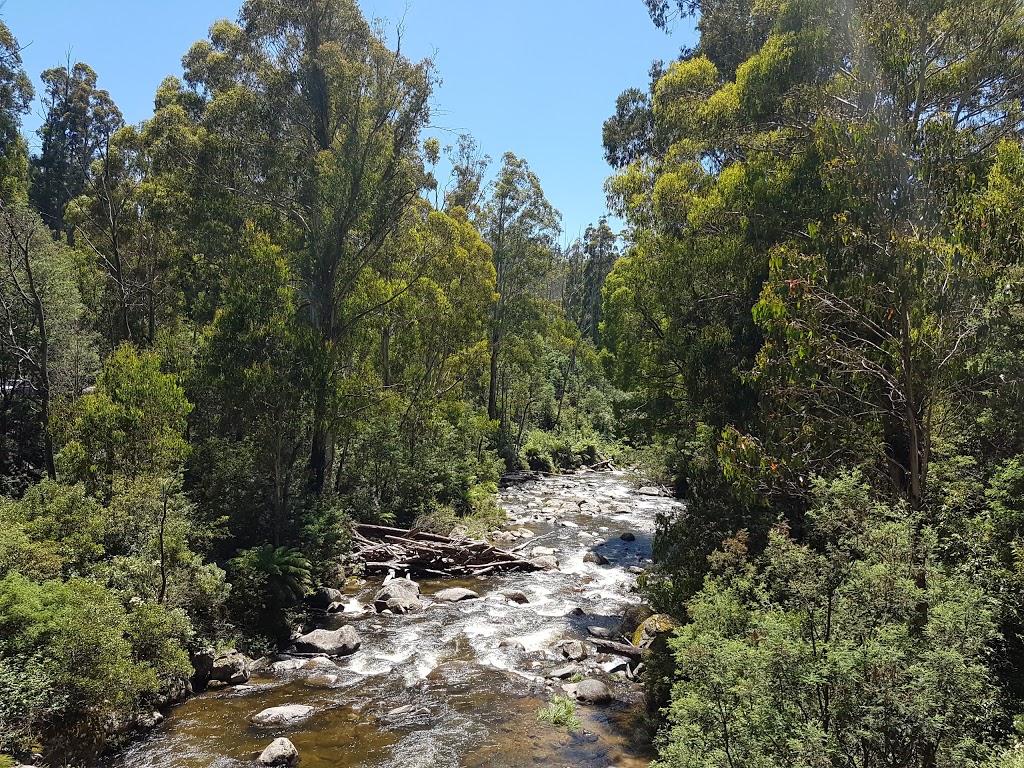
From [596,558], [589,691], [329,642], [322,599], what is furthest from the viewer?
[596,558]

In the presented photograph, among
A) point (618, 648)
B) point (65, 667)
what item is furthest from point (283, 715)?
point (618, 648)

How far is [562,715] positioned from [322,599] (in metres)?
7.13

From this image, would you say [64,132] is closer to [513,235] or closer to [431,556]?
[513,235]

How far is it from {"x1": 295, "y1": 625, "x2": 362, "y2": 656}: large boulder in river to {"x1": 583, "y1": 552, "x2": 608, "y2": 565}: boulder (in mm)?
8252

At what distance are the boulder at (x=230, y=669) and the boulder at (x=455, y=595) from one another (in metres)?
5.23

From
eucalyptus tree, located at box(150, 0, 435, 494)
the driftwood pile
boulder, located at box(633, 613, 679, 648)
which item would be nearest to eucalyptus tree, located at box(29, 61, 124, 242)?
eucalyptus tree, located at box(150, 0, 435, 494)

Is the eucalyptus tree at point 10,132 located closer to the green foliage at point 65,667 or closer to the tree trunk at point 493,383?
the green foliage at point 65,667

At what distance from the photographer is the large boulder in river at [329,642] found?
11.5 metres

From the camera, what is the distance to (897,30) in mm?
7121

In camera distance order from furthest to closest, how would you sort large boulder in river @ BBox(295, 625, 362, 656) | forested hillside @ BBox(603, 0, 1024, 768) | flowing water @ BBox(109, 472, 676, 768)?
large boulder in river @ BBox(295, 625, 362, 656) → flowing water @ BBox(109, 472, 676, 768) → forested hillside @ BBox(603, 0, 1024, 768)

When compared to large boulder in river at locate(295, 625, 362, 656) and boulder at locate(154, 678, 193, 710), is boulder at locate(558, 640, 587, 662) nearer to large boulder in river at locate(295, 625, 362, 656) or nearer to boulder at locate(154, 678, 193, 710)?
large boulder in river at locate(295, 625, 362, 656)

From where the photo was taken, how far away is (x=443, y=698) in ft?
32.3

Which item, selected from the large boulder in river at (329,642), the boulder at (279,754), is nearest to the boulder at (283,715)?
the boulder at (279,754)

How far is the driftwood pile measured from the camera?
1678 cm
